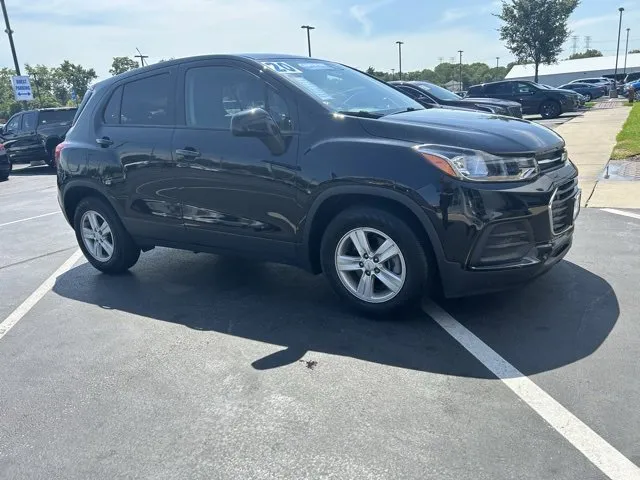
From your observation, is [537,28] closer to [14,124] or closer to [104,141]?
[14,124]

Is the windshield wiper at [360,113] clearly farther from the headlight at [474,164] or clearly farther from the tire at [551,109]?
the tire at [551,109]

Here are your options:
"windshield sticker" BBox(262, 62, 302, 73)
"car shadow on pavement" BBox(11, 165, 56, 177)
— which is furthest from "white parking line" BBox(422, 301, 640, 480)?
"car shadow on pavement" BBox(11, 165, 56, 177)

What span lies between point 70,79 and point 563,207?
71.4 metres

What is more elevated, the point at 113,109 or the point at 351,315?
the point at 113,109

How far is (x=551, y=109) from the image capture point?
2262 centimetres

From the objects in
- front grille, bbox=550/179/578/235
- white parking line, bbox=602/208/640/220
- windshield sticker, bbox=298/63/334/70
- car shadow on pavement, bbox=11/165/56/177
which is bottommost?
car shadow on pavement, bbox=11/165/56/177

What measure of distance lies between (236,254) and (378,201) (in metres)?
1.36

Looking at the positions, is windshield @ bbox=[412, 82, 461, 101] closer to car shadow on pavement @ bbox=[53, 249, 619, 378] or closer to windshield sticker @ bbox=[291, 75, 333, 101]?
car shadow on pavement @ bbox=[53, 249, 619, 378]

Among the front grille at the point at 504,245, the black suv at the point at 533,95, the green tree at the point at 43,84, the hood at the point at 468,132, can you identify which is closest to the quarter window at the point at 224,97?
the hood at the point at 468,132

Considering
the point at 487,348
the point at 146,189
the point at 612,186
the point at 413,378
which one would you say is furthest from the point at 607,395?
the point at 612,186

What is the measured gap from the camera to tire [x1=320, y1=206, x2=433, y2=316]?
12.2 ft

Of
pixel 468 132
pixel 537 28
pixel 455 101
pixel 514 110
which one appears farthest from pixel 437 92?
pixel 537 28

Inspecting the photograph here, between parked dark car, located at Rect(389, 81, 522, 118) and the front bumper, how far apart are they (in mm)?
7876

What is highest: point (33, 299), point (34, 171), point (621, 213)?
point (33, 299)
